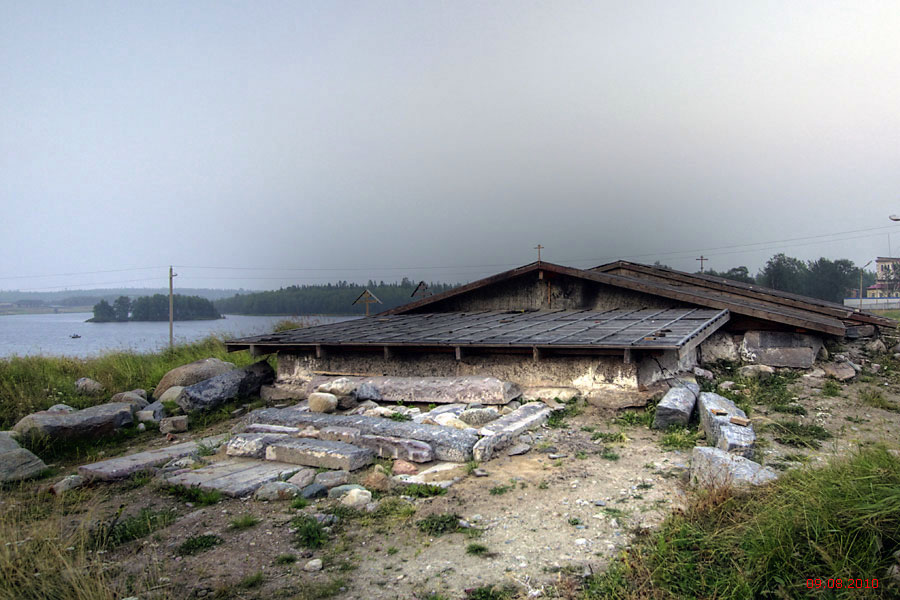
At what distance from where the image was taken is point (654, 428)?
855 cm

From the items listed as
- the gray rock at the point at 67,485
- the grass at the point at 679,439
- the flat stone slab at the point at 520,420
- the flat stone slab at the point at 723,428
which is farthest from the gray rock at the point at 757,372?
the gray rock at the point at 67,485

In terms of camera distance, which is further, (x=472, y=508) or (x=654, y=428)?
(x=654, y=428)

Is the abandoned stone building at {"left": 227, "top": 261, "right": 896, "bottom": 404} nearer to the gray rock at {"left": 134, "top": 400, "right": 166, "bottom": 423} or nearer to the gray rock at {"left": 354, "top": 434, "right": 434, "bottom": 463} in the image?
the gray rock at {"left": 134, "top": 400, "right": 166, "bottom": 423}

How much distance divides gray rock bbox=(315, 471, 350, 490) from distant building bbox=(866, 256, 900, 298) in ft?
267

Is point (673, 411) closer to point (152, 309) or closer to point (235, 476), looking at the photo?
point (235, 476)

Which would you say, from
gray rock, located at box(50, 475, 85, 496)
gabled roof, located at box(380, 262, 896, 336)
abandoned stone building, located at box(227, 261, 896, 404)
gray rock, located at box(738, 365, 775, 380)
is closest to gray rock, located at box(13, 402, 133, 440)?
abandoned stone building, located at box(227, 261, 896, 404)

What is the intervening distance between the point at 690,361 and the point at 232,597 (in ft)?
34.3

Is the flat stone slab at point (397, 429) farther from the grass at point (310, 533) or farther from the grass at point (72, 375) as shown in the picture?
the grass at point (72, 375)

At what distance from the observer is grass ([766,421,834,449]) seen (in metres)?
7.29

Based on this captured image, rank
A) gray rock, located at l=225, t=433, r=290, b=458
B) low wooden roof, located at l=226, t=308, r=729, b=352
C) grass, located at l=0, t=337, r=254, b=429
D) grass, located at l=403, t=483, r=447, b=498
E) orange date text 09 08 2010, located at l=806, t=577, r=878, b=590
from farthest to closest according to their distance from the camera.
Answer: grass, located at l=0, t=337, r=254, b=429 < low wooden roof, located at l=226, t=308, r=729, b=352 < gray rock, located at l=225, t=433, r=290, b=458 < grass, located at l=403, t=483, r=447, b=498 < orange date text 09 08 2010, located at l=806, t=577, r=878, b=590

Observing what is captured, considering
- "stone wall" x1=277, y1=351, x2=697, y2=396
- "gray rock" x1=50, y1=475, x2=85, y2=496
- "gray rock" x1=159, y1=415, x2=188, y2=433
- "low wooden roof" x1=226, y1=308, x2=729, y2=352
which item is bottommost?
"gray rock" x1=159, y1=415, x2=188, y2=433

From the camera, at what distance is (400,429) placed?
26.9 ft

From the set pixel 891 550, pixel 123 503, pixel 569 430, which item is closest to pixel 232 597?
pixel 123 503

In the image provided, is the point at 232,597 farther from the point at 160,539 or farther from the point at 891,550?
the point at 891,550
